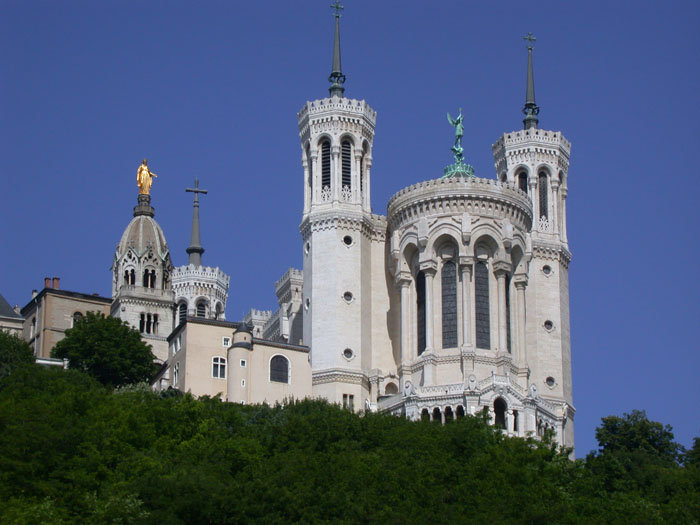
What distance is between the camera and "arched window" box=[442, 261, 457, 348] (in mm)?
102375

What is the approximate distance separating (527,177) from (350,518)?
165 feet

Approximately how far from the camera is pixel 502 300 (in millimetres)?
103375

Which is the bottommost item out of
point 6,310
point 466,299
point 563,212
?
point 466,299

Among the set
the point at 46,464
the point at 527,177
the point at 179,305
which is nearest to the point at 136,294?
the point at 179,305

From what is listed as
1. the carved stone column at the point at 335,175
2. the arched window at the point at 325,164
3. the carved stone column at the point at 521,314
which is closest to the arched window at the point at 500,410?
the carved stone column at the point at 521,314

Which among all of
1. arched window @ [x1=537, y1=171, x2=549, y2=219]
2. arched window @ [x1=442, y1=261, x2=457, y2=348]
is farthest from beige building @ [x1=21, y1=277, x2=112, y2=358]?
arched window @ [x1=537, y1=171, x2=549, y2=219]

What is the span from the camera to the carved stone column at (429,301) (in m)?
102

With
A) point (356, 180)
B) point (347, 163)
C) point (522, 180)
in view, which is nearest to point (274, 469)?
point (356, 180)

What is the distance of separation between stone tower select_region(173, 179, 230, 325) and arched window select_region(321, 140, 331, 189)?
37.5 m

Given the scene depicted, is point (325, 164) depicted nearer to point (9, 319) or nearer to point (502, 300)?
point (502, 300)

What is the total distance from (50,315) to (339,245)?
24.3 meters

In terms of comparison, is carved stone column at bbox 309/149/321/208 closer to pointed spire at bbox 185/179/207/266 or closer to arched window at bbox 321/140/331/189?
arched window at bbox 321/140/331/189

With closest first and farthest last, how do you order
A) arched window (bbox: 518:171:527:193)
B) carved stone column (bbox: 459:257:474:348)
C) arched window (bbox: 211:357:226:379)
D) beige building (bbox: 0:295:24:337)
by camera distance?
arched window (bbox: 211:357:226:379)
carved stone column (bbox: 459:257:474:348)
arched window (bbox: 518:171:527:193)
beige building (bbox: 0:295:24:337)

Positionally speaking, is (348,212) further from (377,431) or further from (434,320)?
(377,431)
